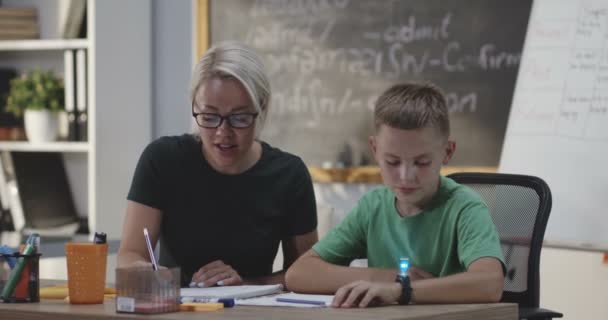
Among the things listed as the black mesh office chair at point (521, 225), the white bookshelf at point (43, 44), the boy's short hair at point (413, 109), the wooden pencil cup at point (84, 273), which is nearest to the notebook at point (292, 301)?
the wooden pencil cup at point (84, 273)

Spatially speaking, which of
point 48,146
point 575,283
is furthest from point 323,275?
point 48,146

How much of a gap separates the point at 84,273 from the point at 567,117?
2.00m

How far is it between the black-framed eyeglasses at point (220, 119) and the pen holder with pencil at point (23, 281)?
52cm

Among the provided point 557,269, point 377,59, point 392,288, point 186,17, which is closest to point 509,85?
point 377,59

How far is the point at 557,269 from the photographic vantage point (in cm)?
335

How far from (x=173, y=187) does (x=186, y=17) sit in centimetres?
244

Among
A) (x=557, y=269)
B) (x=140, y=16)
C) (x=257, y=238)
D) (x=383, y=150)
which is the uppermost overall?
(x=140, y=16)

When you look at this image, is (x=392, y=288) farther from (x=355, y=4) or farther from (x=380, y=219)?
(x=355, y=4)

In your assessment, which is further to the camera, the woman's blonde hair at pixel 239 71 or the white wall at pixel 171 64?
the white wall at pixel 171 64

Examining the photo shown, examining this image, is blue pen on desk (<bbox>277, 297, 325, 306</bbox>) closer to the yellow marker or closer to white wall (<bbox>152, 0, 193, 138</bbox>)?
the yellow marker

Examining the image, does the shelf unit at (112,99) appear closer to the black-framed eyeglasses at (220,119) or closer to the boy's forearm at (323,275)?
the black-framed eyeglasses at (220,119)

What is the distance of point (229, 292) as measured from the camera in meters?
1.99

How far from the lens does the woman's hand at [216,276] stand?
2.24 m

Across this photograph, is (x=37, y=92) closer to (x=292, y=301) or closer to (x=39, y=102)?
(x=39, y=102)
